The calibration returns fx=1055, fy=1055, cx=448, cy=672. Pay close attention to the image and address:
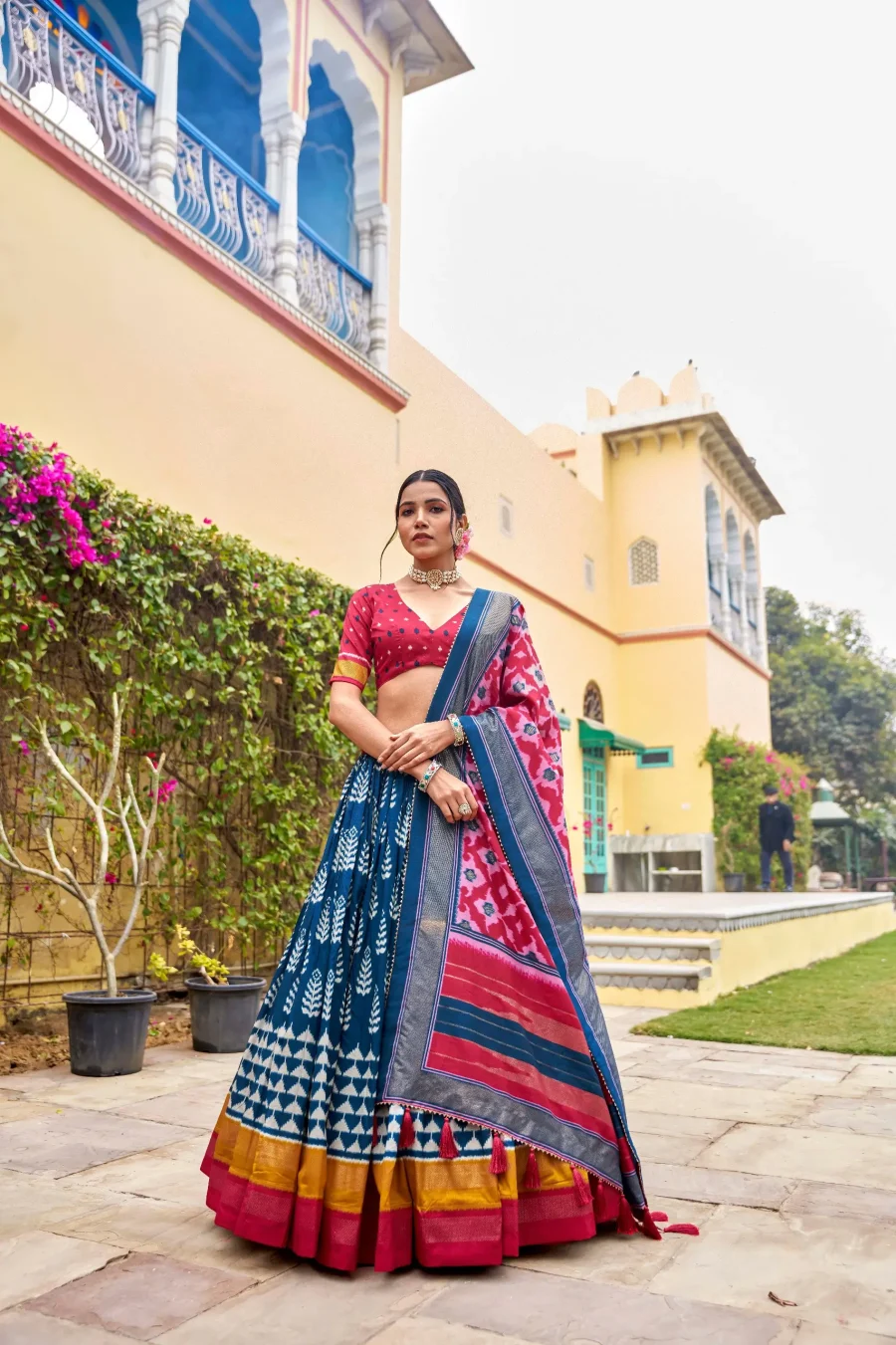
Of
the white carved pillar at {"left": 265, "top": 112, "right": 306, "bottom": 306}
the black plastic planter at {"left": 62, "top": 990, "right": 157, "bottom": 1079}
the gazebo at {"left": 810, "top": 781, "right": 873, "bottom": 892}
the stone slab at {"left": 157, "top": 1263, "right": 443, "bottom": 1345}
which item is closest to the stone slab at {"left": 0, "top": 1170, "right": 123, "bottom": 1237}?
the stone slab at {"left": 157, "top": 1263, "right": 443, "bottom": 1345}

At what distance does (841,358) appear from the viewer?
718 inches

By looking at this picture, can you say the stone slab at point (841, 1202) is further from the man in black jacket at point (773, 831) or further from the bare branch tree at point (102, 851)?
the man in black jacket at point (773, 831)

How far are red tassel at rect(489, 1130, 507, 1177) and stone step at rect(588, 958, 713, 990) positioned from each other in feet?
14.0

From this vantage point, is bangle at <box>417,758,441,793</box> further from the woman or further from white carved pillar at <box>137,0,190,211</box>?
white carved pillar at <box>137,0,190,211</box>

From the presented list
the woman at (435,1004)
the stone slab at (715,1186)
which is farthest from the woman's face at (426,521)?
the stone slab at (715,1186)

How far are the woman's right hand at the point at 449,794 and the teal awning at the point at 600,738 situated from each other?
34.2 ft

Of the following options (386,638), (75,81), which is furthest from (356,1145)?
(75,81)

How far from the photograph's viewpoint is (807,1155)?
2.74 meters

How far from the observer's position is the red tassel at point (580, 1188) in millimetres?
1972

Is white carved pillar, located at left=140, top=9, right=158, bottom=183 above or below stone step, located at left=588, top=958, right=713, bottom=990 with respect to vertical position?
above

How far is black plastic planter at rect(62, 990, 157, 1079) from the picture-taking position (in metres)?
3.81

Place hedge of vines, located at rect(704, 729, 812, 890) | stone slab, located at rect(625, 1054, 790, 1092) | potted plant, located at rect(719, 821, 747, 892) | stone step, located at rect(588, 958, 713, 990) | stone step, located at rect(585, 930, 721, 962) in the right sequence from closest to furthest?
stone slab, located at rect(625, 1054, 790, 1092), stone step, located at rect(588, 958, 713, 990), stone step, located at rect(585, 930, 721, 962), potted plant, located at rect(719, 821, 747, 892), hedge of vines, located at rect(704, 729, 812, 890)

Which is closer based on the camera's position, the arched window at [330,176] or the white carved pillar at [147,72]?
the white carved pillar at [147,72]

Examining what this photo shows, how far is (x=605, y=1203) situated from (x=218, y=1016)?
2.67m
